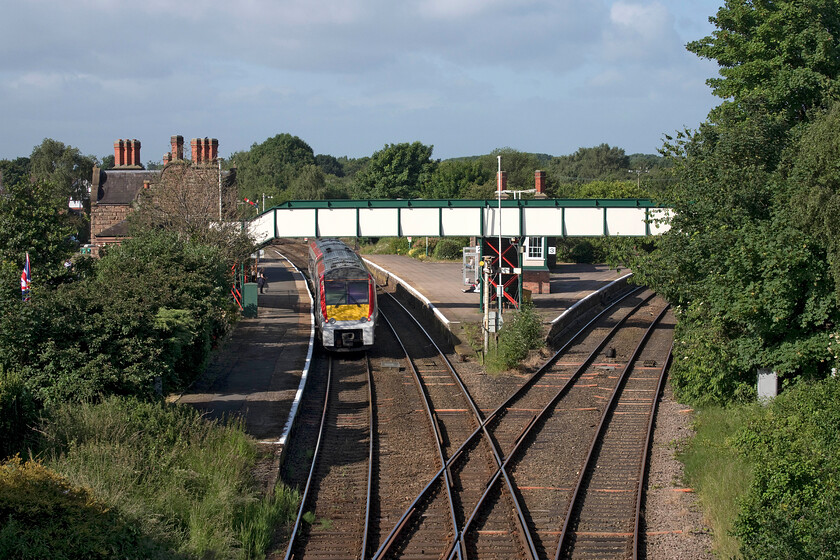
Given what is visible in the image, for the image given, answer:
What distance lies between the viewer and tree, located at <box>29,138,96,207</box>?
67.1 meters

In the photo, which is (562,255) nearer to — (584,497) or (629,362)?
(629,362)

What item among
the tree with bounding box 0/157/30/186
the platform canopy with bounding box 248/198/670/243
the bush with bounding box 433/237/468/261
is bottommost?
the bush with bounding box 433/237/468/261

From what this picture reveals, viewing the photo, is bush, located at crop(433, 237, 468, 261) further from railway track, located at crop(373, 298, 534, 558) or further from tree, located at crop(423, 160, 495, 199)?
railway track, located at crop(373, 298, 534, 558)

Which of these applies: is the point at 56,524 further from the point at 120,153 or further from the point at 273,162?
the point at 273,162

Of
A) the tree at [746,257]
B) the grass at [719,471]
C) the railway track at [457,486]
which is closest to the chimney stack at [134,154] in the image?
the railway track at [457,486]

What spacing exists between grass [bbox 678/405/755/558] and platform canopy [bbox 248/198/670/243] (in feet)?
47.2

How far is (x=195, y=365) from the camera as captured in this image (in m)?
17.9

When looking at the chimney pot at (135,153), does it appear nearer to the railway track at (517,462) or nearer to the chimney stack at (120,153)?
the chimney stack at (120,153)

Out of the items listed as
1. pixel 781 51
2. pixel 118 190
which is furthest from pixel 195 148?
pixel 781 51

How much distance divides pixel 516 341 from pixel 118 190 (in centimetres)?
3281

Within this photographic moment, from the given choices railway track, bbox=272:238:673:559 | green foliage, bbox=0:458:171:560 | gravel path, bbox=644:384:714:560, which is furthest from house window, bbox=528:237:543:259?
green foliage, bbox=0:458:171:560

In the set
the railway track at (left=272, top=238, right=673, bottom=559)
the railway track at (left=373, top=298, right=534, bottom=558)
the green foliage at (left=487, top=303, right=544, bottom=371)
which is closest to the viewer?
the railway track at (left=373, top=298, right=534, bottom=558)

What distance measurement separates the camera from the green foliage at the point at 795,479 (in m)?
8.98

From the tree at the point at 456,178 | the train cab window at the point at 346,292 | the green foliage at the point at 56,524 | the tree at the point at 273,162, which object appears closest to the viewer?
the green foliage at the point at 56,524
